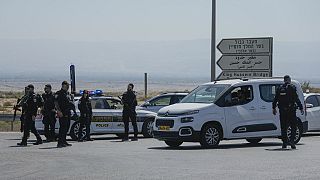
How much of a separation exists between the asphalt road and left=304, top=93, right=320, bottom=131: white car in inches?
179

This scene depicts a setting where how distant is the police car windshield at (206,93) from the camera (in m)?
20.2

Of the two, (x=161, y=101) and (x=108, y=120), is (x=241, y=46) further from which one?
(x=108, y=120)

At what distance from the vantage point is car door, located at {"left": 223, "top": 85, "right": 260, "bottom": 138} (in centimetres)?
2006

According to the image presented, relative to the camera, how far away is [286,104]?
19.2 meters

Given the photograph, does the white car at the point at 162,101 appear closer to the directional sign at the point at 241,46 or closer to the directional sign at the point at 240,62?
the directional sign at the point at 240,62

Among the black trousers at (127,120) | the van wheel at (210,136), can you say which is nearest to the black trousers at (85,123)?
the black trousers at (127,120)

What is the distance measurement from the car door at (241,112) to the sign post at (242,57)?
8.29 metres

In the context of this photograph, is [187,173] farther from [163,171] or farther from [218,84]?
[218,84]

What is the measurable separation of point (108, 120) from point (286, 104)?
23.9 ft

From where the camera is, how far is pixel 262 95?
20766 millimetres

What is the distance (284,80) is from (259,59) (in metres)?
9.37

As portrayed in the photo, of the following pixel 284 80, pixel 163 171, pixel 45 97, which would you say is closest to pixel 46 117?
pixel 45 97

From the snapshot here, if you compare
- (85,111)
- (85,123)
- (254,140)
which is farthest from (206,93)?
(85,123)

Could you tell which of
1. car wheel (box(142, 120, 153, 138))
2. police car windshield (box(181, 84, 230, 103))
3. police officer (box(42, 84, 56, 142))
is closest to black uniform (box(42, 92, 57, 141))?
police officer (box(42, 84, 56, 142))
